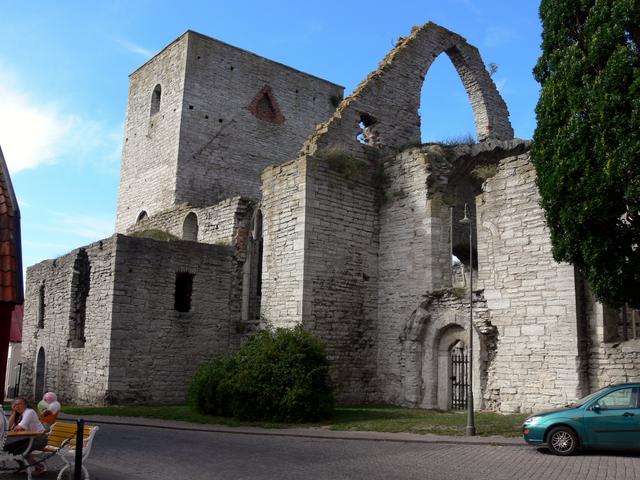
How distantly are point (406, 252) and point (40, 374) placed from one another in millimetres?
15191

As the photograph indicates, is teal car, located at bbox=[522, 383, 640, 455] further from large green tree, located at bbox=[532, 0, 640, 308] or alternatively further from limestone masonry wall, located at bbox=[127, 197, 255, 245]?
limestone masonry wall, located at bbox=[127, 197, 255, 245]

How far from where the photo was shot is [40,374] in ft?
79.8

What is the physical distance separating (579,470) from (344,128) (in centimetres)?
1387

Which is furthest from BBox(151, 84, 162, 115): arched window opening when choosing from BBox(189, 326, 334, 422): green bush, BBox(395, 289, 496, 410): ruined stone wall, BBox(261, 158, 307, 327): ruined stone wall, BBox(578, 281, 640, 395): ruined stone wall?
BBox(578, 281, 640, 395): ruined stone wall

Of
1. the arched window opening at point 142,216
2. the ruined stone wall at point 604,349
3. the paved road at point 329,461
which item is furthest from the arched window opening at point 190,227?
the ruined stone wall at point 604,349

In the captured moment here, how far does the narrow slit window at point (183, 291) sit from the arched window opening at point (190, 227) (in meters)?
3.88

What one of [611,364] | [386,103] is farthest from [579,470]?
[386,103]

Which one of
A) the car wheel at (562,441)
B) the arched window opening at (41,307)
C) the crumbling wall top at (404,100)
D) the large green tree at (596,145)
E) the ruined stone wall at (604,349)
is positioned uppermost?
the crumbling wall top at (404,100)

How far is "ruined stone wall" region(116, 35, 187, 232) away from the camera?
93.4 ft

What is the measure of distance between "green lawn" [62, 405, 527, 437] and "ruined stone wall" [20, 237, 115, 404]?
2.23 m

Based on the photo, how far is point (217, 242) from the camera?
22.3m

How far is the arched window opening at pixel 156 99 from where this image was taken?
101 ft

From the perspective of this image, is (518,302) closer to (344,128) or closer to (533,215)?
(533,215)

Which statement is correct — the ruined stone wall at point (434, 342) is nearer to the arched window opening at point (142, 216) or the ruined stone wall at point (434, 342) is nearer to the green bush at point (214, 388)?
the green bush at point (214, 388)
